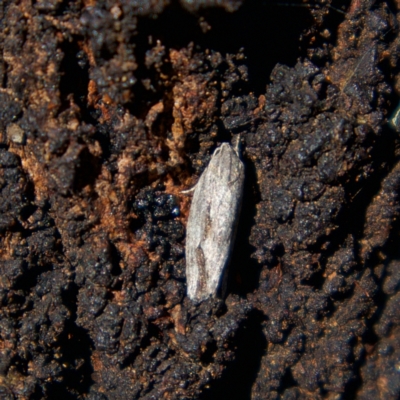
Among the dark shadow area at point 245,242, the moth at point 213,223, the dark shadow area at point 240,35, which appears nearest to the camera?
the dark shadow area at point 240,35

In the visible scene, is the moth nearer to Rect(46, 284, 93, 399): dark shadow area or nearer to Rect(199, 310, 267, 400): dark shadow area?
Rect(199, 310, 267, 400): dark shadow area

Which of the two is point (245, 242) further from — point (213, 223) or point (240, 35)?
point (240, 35)

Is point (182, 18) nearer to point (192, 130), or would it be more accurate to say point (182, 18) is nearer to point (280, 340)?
point (192, 130)

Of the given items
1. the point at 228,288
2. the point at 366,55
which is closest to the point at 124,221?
the point at 228,288

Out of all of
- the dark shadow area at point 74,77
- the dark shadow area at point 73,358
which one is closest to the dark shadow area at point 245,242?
the dark shadow area at point 73,358

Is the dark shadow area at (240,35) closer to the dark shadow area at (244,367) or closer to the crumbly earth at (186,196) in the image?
the crumbly earth at (186,196)

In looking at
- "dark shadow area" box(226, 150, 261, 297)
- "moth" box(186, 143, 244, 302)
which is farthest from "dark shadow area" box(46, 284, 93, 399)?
"dark shadow area" box(226, 150, 261, 297)
